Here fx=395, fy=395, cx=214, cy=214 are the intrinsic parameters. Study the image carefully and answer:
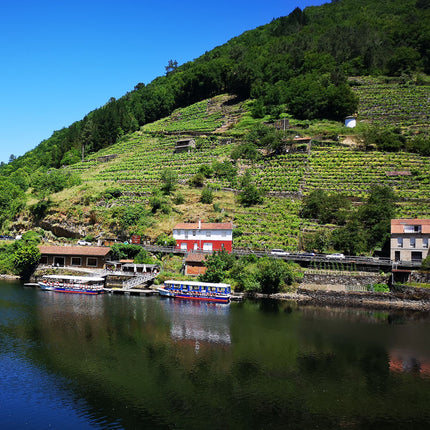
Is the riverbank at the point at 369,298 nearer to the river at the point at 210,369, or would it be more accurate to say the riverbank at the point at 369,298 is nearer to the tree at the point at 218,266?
the river at the point at 210,369

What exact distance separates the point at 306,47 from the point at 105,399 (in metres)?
149

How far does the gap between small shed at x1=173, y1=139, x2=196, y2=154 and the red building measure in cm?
4380

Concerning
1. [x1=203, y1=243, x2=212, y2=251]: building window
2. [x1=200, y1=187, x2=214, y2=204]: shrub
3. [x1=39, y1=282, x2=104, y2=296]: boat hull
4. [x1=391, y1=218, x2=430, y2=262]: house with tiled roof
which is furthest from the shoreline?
[x1=200, y1=187, x2=214, y2=204]: shrub

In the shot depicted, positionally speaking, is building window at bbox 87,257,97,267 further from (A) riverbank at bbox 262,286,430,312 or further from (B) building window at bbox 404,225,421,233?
(B) building window at bbox 404,225,421,233

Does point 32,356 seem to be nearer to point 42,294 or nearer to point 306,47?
point 42,294

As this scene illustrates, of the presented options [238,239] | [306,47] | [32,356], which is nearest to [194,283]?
[238,239]

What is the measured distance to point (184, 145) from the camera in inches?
4141

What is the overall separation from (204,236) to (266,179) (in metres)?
24.9

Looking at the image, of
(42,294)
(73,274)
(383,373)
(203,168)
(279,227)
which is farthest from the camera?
(203,168)

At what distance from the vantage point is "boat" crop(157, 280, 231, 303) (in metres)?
49.7

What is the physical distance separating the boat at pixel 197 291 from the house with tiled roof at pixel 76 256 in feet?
44.2

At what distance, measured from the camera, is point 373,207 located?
6253 cm

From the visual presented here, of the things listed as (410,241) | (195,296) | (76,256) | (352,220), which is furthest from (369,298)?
(76,256)

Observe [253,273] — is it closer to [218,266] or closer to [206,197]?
[218,266]
